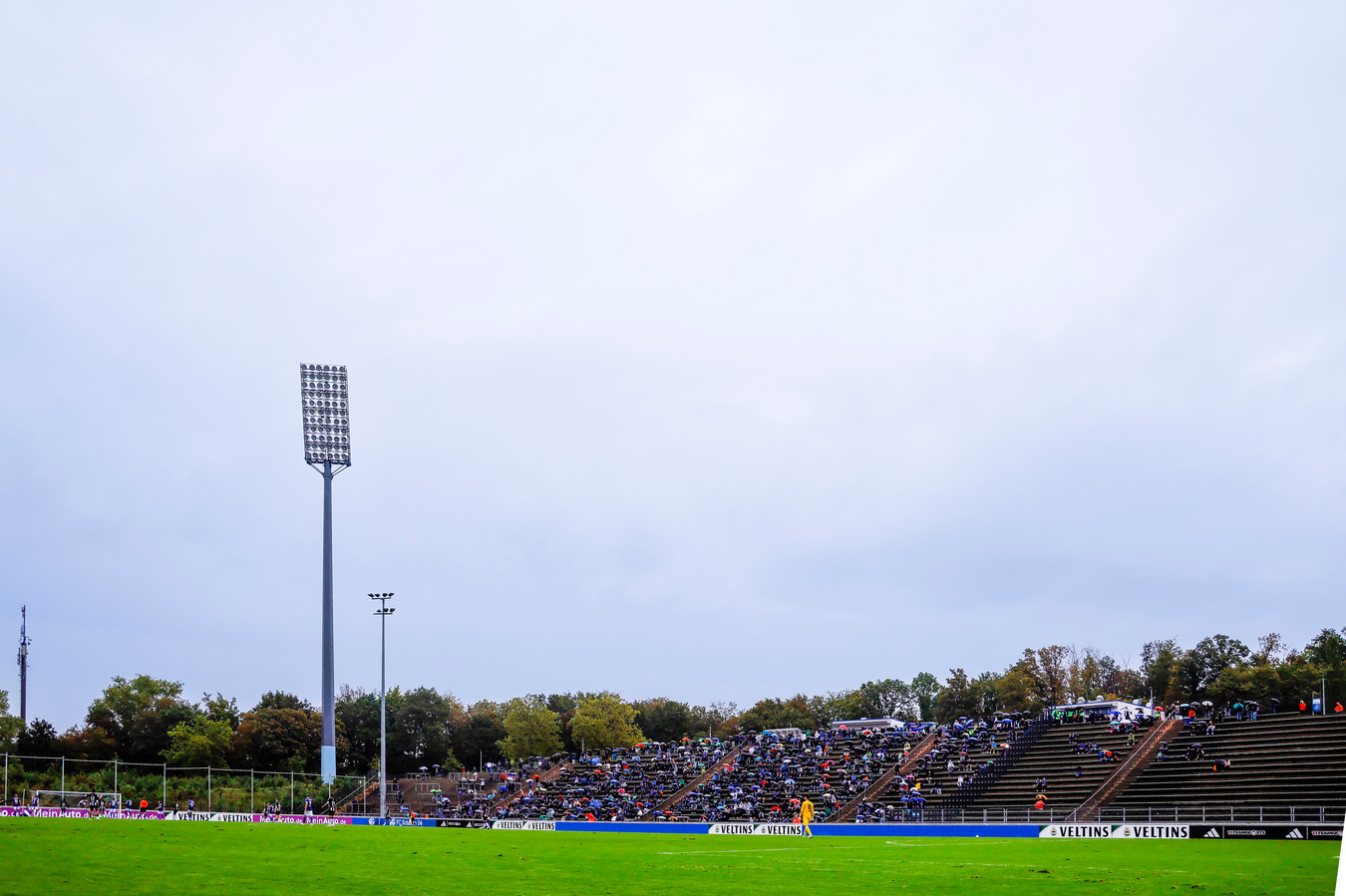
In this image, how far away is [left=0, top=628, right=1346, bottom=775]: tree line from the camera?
6297cm

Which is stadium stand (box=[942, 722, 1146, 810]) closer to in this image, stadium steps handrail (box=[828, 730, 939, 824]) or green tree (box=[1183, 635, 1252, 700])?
stadium steps handrail (box=[828, 730, 939, 824])

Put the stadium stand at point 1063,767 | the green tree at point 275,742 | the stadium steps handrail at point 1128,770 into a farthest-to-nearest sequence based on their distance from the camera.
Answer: the green tree at point 275,742
the stadium stand at point 1063,767
the stadium steps handrail at point 1128,770

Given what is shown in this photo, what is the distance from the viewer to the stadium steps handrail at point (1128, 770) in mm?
36125

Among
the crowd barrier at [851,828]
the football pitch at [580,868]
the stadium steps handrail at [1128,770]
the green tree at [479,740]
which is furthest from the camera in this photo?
the green tree at [479,740]

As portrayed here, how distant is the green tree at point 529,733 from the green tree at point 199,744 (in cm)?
1793

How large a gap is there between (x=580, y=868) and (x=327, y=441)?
4816 cm

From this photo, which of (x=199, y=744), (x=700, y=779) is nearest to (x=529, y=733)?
(x=199, y=744)

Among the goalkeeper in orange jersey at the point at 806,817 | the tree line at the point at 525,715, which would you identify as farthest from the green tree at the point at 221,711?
the goalkeeper in orange jersey at the point at 806,817

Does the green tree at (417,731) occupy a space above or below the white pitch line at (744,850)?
below

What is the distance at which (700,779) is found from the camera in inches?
2095

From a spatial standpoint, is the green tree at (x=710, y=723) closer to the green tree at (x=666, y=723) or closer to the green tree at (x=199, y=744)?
the green tree at (x=666, y=723)

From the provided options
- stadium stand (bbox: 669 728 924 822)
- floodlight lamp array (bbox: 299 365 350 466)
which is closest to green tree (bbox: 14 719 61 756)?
floodlight lamp array (bbox: 299 365 350 466)

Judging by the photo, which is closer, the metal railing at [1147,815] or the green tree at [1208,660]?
the metal railing at [1147,815]

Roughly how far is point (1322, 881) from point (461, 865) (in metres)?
11.6
